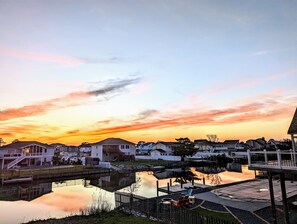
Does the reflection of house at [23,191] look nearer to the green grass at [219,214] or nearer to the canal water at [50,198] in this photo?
the canal water at [50,198]

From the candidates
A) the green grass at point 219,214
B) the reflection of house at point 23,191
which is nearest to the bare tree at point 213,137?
the reflection of house at point 23,191

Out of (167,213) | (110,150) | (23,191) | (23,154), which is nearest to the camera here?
(167,213)

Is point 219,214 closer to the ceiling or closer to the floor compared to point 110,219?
closer to the floor

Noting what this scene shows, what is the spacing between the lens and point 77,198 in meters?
31.7

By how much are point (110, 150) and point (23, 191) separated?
41480 mm

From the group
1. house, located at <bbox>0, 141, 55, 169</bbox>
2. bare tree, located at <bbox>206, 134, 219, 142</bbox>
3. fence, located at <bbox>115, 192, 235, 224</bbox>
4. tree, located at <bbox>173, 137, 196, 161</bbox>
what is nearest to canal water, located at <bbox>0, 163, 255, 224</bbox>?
fence, located at <bbox>115, 192, 235, 224</bbox>

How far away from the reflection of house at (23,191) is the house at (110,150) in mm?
34466

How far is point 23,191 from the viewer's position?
35.5 m

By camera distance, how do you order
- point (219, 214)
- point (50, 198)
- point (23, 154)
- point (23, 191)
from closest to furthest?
point (219, 214)
point (50, 198)
point (23, 191)
point (23, 154)

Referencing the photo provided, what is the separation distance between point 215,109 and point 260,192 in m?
18.0

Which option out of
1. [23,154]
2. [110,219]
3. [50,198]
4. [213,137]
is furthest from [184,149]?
Answer: [213,137]

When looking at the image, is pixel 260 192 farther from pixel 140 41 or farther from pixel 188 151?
pixel 188 151

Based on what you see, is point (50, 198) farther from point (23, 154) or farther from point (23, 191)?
point (23, 154)

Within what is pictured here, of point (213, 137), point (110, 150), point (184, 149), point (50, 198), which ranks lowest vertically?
point (50, 198)
